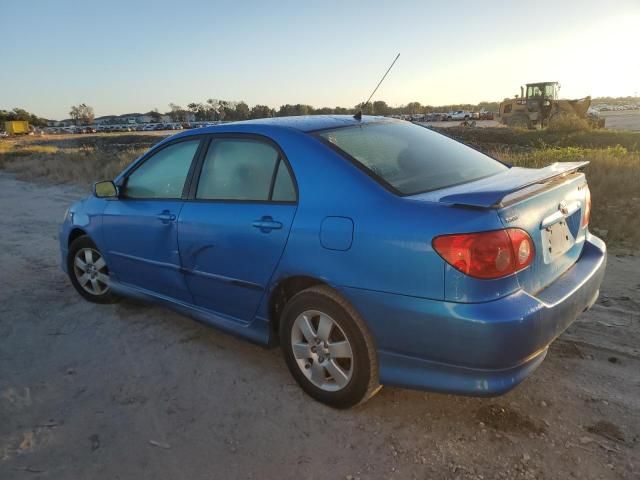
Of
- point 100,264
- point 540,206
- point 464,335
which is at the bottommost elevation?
point 100,264

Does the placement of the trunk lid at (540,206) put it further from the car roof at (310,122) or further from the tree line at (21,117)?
the tree line at (21,117)

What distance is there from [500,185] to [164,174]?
2.45 m

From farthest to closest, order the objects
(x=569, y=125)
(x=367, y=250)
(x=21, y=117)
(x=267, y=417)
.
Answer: (x=21, y=117) < (x=569, y=125) < (x=267, y=417) < (x=367, y=250)

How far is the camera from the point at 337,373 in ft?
9.12

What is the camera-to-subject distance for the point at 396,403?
114 inches

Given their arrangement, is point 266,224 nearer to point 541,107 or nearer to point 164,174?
point 164,174

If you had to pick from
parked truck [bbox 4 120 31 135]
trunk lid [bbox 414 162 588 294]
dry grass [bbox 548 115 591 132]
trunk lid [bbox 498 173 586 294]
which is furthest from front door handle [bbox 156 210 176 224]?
parked truck [bbox 4 120 31 135]

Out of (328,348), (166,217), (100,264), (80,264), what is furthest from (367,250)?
(80,264)

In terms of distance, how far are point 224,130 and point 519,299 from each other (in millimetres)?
2202

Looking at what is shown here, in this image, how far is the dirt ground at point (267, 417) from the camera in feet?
7.95

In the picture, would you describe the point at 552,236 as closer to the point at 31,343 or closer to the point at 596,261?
the point at 596,261

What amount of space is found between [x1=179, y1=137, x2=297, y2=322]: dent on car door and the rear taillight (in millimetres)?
932

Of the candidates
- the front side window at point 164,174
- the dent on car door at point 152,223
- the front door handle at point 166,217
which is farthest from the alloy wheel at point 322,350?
the front side window at point 164,174

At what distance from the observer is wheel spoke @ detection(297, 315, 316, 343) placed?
284cm
